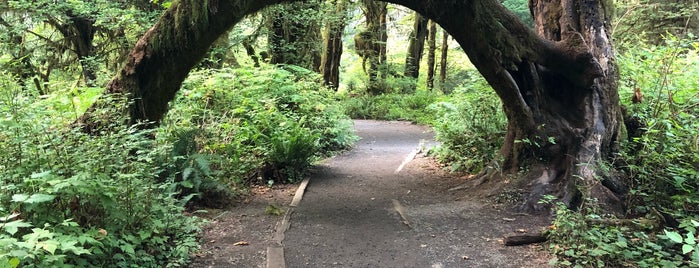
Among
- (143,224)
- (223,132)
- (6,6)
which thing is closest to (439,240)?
(143,224)

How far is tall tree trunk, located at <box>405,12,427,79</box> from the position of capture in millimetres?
28938

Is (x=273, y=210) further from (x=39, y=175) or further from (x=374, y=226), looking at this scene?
(x=39, y=175)

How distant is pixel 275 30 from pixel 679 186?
14187 mm

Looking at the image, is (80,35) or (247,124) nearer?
(247,124)

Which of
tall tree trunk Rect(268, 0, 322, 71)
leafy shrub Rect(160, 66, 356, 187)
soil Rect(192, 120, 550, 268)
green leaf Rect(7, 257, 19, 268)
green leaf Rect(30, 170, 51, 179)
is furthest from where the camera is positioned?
tall tree trunk Rect(268, 0, 322, 71)

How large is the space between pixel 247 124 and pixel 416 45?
22.0m

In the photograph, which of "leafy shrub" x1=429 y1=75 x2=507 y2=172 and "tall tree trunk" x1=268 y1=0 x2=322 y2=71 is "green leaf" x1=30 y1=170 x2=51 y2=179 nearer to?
"leafy shrub" x1=429 y1=75 x2=507 y2=172

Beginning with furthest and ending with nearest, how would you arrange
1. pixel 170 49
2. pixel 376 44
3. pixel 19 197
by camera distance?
pixel 376 44, pixel 170 49, pixel 19 197

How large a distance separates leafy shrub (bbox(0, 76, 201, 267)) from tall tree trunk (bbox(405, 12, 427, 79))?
84.9 feet

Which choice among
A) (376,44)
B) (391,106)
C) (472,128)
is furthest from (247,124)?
(376,44)

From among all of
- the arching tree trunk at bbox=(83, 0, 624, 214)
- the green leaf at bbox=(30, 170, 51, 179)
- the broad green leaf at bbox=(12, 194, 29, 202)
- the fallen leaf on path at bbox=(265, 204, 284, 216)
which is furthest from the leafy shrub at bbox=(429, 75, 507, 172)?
the broad green leaf at bbox=(12, 194, 29, 202)

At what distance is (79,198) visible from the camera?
3.99m

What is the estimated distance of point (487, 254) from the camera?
525cm

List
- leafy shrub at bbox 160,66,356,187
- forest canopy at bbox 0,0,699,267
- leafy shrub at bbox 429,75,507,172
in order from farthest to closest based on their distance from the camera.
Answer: leafy shrub at bbox 429,75,507,172, leafy shrub at bbox 160,66,356,187, forest canopy at bbox 0,0,699,267
